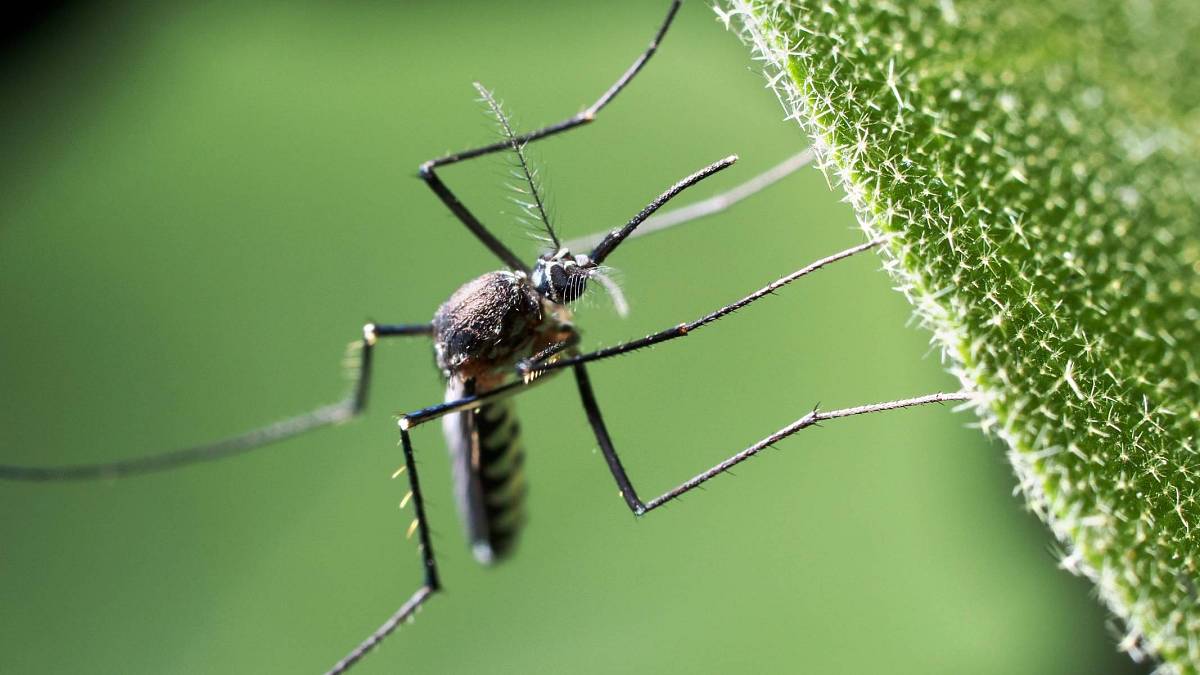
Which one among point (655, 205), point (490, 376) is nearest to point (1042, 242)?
point (655, 205)

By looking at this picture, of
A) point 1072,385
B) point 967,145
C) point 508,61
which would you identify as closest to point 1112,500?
point 1072,385

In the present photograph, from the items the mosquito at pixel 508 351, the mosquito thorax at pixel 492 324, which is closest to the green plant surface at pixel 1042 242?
the mosquito at pixel 508 351

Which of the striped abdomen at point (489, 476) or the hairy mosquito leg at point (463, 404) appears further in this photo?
the striped abdomen at point (489, 476)

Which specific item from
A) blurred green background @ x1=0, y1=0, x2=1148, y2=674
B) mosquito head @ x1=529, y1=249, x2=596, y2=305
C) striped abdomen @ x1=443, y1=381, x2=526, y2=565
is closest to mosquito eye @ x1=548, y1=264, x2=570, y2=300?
mosquito head @ x1=529, y1=249, x2=596, y2=305

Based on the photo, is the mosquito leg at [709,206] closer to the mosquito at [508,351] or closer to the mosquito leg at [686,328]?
the mosquito at [508,351]

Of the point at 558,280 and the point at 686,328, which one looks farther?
the point at 558,280

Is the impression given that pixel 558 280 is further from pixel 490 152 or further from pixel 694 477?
pixel 694 477

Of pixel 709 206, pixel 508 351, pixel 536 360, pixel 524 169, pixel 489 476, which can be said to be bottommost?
pixel 489 476

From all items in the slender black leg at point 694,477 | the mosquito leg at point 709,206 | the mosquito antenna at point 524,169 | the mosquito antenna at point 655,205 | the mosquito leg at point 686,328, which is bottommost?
the slender black leg at point 694,477
